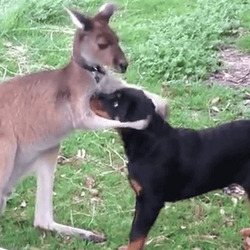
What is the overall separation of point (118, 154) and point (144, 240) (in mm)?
1458

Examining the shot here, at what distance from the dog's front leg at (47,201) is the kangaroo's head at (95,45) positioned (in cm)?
58

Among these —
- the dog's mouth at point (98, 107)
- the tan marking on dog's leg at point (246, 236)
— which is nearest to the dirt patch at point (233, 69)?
the tan marking on dog's leg at point (246, 236)

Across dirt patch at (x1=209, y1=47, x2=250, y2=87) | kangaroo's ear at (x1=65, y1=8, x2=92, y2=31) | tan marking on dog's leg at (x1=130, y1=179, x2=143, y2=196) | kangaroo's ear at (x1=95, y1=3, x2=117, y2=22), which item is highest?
kangaroo's ear at (x1=65, y1=8, x2=92, y2=31)

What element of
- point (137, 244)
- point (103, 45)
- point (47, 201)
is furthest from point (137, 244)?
point (103, 45)

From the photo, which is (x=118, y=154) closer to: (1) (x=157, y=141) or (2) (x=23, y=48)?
(1) (x=157, y=141)

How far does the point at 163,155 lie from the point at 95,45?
75 cm

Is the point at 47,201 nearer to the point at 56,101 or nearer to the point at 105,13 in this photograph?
the point at 56,101

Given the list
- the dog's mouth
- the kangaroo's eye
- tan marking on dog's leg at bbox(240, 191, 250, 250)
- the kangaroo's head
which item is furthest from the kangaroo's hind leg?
tan marking on dog's leg at bbox(240, 191, 250, 250)

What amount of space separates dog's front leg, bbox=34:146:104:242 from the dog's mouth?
17.6 inches

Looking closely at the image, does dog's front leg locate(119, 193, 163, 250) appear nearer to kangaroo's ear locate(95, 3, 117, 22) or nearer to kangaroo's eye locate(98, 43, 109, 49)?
kangaroo's eye locate(98, 43, 109, 49)

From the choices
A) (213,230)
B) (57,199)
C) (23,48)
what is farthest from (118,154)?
(23,48)

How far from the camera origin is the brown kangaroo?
4.99 metres

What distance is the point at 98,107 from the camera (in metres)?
4.88

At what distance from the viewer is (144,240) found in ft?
15.9
